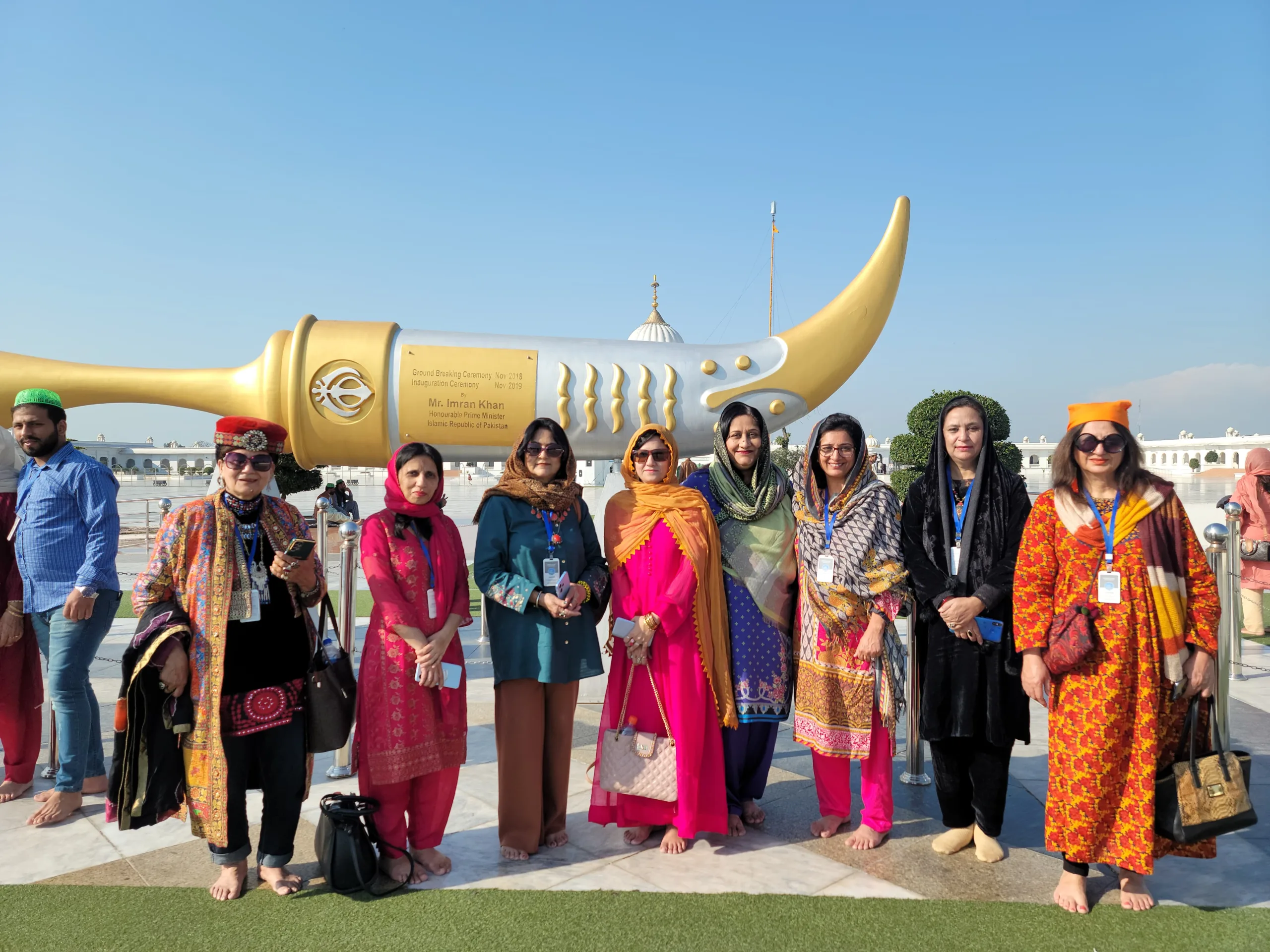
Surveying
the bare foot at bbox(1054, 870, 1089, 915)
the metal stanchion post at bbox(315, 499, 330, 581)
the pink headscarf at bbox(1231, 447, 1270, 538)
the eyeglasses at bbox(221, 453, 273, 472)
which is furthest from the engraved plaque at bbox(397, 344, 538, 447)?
the pink headscarf at bbox(1231, 447, 1270, 538)

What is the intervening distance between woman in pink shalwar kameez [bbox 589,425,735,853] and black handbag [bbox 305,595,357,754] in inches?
35.2

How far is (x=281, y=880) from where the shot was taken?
8.46ft

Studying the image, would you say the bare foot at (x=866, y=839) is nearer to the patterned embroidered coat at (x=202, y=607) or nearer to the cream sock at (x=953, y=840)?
the cream sock at (x=953, y=840)

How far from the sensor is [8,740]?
3.42 metres

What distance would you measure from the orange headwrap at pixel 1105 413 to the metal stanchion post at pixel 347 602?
293 centimetres

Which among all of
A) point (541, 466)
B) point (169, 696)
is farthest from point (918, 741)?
point (169, 696)

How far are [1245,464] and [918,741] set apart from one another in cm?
518

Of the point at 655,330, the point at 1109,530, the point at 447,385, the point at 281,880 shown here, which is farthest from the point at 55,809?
the point at 655,330

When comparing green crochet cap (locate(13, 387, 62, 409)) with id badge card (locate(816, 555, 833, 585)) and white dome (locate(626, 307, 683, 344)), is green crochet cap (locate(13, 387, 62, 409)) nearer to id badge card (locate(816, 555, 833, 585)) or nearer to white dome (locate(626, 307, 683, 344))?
id badge card (locate(816, 555, 833, 585))

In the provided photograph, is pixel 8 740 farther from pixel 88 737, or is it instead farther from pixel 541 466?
pixel 541 466

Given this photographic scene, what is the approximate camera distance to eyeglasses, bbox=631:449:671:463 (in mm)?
3045

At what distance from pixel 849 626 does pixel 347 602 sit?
7.91 feet

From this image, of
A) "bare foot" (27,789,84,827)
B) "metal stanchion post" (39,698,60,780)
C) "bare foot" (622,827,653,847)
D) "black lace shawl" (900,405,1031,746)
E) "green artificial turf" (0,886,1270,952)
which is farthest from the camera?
"metal stanchion post" (39,698,60,780)

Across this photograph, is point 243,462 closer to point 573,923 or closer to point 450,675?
point 450,675
